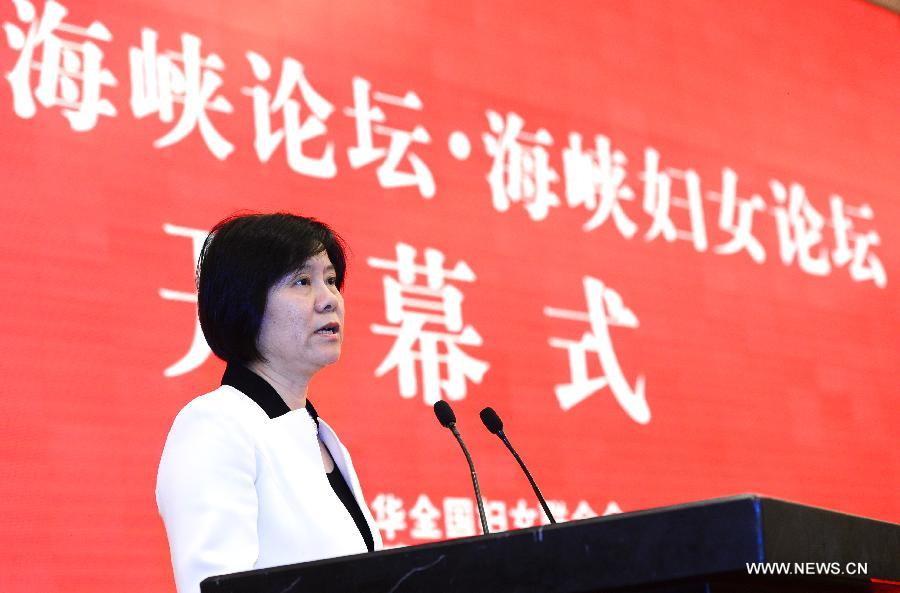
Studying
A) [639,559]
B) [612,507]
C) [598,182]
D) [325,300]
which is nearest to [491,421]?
[325,300]

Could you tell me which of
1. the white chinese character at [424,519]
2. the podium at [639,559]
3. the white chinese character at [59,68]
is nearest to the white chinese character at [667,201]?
the white chinese character at [424,519]

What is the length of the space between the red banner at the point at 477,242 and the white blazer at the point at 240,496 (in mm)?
885

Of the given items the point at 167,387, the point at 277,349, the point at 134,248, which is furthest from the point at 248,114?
the point at 277,349

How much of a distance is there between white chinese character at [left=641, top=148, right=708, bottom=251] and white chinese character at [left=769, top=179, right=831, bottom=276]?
314 mm

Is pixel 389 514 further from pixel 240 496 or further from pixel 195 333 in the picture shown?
pixel 240 496

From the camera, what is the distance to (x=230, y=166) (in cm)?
257

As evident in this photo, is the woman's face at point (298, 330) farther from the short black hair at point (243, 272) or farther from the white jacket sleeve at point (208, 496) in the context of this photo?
the white jacket sleeve at point (208, 496)

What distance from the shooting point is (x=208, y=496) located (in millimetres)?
1339

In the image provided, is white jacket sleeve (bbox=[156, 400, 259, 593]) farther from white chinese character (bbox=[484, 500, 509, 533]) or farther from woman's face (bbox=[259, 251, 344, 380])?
white chinese character (bbox=[484, 500, 509, 533])

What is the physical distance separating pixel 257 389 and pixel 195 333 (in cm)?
91

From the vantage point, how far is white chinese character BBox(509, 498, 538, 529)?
275 centimetres

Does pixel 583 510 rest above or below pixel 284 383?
below

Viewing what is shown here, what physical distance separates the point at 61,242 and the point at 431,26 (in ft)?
3.54

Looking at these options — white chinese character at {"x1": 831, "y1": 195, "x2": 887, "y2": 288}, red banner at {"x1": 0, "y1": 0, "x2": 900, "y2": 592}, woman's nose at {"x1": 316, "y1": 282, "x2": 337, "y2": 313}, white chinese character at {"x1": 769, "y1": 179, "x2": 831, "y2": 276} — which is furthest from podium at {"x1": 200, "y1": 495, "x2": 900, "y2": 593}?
white chinese character at {"x1": 831, "y1": 195, "x2": 887, "y2": 288}
